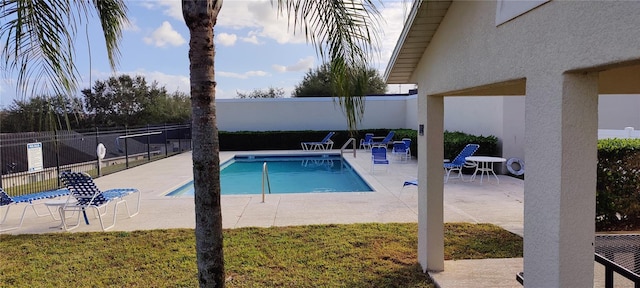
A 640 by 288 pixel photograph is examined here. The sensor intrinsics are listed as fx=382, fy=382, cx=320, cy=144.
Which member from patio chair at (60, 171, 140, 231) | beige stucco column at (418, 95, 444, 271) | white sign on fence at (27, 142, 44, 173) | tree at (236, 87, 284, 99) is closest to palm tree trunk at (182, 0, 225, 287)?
beige stucco column at (418, 95, 444, 271)

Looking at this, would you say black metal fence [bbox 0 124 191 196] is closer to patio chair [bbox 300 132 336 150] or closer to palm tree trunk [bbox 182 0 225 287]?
palm tree trunk [bbox 182 0 225 287]

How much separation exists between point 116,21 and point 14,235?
14.3 ft

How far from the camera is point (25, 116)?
115 inches

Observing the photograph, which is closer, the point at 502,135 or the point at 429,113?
the point at 429,113

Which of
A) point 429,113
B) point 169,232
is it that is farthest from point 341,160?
point 429,113

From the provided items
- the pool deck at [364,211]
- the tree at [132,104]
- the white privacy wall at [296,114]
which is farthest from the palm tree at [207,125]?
the tree at [132,104]

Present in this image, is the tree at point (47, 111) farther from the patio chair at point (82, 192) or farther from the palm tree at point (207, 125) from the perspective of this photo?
the patio chair at point (82, 192)

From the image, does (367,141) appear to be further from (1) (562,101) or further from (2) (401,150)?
(1) (562,101)

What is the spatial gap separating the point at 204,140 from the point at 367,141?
17074mm

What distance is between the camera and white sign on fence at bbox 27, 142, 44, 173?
27.6 feet

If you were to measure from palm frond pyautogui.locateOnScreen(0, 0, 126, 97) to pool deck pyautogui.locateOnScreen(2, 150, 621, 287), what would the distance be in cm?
378

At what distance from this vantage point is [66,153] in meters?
12.7

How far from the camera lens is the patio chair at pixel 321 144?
19.3 meters

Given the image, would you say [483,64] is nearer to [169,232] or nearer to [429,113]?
[429,113]
